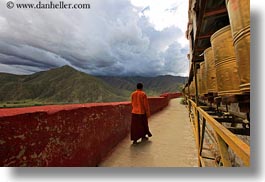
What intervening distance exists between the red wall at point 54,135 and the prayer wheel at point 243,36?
4.05ft

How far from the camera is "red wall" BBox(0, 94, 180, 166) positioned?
1257 millimetres

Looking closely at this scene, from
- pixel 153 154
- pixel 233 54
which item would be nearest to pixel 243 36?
pixel 233 54

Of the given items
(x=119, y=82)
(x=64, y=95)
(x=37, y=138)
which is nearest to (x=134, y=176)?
(x=37, y=138)

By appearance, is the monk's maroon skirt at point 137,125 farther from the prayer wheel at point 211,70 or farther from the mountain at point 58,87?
the mountain at point 58,87

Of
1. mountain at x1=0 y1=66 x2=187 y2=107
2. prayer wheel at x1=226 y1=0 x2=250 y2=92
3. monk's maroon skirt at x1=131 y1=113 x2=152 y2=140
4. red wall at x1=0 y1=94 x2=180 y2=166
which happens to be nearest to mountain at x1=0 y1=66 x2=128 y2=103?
mountain at x1=0 y1=66 x2=187 y2=107

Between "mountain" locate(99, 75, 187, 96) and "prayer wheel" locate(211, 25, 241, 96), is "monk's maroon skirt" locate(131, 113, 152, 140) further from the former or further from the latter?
"mountain" locate(99, 75, 187, 96)

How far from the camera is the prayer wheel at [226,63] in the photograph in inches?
39.4

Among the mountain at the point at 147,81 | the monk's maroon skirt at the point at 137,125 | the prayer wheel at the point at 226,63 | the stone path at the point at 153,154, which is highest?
the mountain at the point at 147,81

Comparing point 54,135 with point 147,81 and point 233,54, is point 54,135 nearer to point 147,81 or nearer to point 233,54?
point 233,54

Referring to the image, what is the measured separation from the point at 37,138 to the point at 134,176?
2.57 ft

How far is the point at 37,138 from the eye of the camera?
1429 mm

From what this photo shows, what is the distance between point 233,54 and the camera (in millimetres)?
1011

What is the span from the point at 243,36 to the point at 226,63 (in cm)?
30

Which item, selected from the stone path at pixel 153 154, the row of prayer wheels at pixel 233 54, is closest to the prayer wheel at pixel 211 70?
the row of prayer wheels at pixel 233 54
